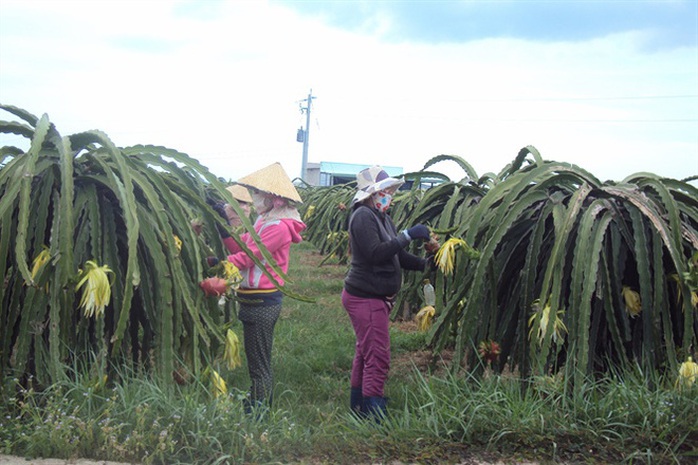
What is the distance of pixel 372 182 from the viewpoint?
5.14m

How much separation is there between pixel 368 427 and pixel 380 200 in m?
1.76

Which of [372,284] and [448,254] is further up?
[448,254]

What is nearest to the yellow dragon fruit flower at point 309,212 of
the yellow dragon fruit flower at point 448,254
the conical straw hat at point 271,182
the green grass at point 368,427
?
the conical straw hat at point 271,182

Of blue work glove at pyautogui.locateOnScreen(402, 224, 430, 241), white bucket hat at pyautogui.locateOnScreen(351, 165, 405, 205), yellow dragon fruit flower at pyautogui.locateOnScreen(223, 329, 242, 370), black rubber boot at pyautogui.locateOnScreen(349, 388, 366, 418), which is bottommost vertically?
black rubber boot at pyautogui.locateOnScreen(349, 388, 366, 418)

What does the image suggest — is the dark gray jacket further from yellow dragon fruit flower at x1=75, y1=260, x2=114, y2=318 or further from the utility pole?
the utility pole

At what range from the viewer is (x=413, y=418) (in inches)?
147

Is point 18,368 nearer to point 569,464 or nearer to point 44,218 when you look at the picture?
point 44,218

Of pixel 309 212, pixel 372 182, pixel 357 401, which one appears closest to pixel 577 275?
pixel 372 182

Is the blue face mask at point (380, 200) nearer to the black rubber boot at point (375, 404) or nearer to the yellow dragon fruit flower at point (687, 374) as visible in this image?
the black rubber boot at point (375, 404)

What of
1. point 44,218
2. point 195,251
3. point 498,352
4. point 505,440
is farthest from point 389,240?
point 44,218

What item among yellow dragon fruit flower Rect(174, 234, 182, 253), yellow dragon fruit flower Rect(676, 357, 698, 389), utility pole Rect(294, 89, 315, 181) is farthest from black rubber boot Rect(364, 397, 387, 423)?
utility pole Rect(294, 89, 315, 181)

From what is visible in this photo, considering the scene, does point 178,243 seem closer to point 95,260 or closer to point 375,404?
point 95,260

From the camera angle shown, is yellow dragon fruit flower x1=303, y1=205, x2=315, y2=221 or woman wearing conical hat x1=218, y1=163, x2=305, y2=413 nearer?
woman wearing conical hat x1=218, y1=163, x2=305, y2=413

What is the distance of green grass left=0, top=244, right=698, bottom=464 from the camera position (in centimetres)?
325
